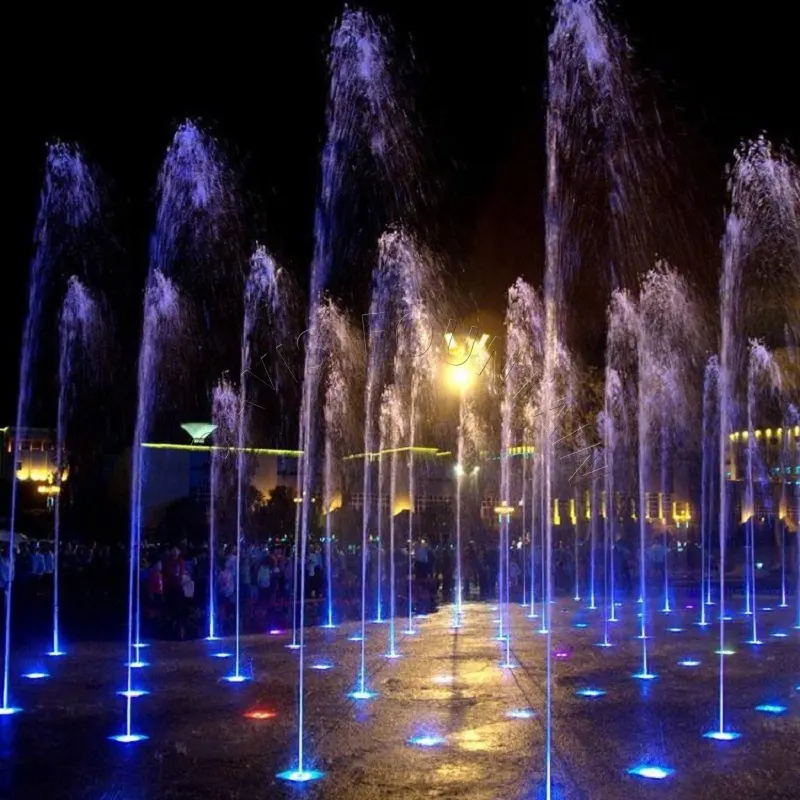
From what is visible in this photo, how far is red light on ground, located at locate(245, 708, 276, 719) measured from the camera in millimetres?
10930

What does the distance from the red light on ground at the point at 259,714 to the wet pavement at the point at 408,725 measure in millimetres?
64

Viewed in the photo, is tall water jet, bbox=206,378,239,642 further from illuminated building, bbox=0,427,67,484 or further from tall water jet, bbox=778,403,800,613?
tall water jet, bbox=778,403,800,613

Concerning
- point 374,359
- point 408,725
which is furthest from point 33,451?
point 408,725

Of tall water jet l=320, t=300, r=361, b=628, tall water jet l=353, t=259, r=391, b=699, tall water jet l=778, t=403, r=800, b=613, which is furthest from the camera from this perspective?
tall water jet l=778, t=403, r=800, b=613

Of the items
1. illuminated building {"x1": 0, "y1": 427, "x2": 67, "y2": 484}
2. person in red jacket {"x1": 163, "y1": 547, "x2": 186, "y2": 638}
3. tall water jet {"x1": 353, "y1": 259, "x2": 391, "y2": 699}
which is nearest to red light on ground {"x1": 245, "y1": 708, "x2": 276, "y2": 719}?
tall water jet {"x1": 353, "y1": 259, "x2": 391, "y2": 699}

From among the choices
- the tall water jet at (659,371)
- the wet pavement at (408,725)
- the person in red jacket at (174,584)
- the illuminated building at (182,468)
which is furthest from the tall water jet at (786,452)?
the wet pavement at (408,725)

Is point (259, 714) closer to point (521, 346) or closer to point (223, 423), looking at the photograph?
point (521, 346)

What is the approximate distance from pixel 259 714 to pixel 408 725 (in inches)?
63.2

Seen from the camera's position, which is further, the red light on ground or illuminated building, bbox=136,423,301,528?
illuminated building, bbox=136,423,301,528

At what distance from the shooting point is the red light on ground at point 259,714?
35.9ft

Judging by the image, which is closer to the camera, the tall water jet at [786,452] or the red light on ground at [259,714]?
the red light on ground at [259,714]

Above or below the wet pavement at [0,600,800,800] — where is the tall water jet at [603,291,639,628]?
above

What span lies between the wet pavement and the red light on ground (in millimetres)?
64

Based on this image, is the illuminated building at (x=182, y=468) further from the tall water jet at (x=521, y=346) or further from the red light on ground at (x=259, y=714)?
the red light on ground at (x=259, y=714)
